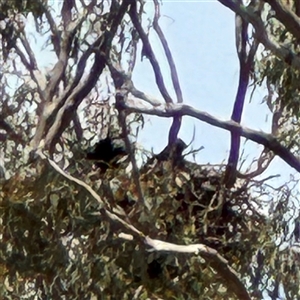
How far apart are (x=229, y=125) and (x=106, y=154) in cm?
43

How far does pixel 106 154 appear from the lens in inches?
99.1

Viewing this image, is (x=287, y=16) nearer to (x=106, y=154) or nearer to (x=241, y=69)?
(x=241, y=69)

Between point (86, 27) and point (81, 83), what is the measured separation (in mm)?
193

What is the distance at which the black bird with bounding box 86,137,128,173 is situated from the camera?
8.16ft

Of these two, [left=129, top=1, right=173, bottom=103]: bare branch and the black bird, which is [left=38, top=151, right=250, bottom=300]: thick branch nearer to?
the black bird

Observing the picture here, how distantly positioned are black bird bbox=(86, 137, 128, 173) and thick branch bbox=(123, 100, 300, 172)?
0.44 feet

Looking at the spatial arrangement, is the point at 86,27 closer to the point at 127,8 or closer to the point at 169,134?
the point at 127,8

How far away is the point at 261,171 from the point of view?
8.61 feet

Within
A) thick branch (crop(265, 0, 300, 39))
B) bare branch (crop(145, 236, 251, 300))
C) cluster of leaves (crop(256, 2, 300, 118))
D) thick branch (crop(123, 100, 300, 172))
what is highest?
cluster of leaves (crop(256, 2, 300, 118))

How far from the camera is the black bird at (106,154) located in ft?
8.16

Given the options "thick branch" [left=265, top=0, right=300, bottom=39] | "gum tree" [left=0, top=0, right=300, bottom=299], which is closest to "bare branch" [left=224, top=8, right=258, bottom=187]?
"gum tree" [left=0, top=0, right=300, bottom=299]

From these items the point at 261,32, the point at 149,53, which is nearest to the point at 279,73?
the point at 261,32

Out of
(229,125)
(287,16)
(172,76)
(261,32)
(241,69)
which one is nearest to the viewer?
(287,16)

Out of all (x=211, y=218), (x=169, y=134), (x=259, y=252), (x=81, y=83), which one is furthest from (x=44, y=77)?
(x=259, y=252)
